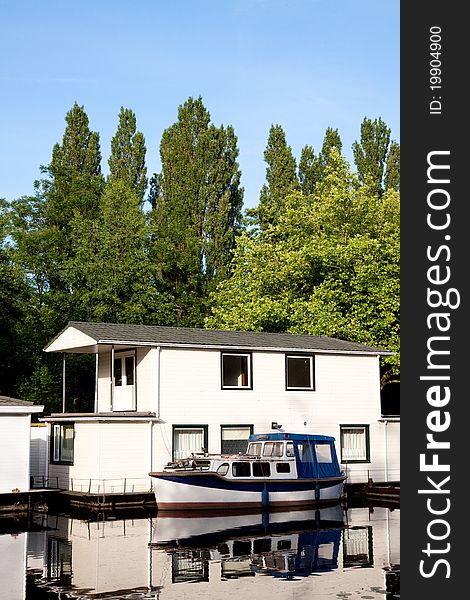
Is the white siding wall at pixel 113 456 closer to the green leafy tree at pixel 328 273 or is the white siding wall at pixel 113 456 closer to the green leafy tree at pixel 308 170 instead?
the green leafy tree at pixel 328 273

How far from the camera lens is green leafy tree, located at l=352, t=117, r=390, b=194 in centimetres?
7125

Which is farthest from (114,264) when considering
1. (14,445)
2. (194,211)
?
(14,445)

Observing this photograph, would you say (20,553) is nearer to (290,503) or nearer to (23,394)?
(290,503)

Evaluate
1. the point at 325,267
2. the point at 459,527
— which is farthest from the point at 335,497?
the point at 459,527

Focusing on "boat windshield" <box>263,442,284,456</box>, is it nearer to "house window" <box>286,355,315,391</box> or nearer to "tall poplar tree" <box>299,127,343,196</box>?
"house window" <box>286,355,315,391</box>

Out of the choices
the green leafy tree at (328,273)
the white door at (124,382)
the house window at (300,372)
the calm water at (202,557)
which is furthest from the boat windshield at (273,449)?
the green leafy tree at (328,273)

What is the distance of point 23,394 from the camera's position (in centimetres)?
5462

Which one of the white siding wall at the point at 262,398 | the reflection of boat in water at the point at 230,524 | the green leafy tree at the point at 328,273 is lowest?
the reflection of boat in water at the point at 230,524

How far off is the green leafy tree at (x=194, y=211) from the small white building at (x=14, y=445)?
91.1 ft

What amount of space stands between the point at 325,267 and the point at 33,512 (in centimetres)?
2404

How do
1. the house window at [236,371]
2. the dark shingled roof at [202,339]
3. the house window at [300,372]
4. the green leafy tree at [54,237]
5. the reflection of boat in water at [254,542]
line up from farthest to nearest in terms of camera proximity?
→ 1. the green leafy tree at [54,237]
2. the house window at [300,372]
3. the house window at [236,371]
4. the dark shingled roof at [202,339]
5. the reflection of boat in water at [254,542]

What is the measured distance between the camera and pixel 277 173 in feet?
222

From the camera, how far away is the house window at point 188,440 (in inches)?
1393

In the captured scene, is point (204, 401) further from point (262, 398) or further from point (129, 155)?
point (129, 155)
